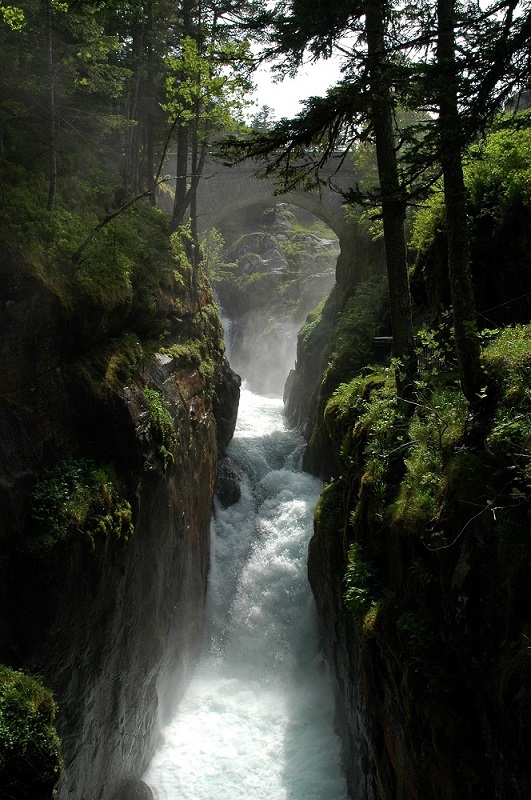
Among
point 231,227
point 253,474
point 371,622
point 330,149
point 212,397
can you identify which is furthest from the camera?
point 231,227

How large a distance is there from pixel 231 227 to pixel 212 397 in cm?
3389

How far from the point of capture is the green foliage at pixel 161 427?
433 inches

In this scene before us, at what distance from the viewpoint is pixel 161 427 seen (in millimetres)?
11141

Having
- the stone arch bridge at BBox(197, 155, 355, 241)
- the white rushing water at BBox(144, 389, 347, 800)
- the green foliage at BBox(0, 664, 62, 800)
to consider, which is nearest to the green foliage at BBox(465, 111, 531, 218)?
the green foliage at BBox(0, 664, 62, 800)

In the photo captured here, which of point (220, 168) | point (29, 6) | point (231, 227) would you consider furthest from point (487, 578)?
point (231, 227)

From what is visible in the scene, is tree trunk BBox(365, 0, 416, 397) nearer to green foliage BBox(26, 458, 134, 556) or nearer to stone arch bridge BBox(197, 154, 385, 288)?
green foliage BBox(26, 458, 134, 556)

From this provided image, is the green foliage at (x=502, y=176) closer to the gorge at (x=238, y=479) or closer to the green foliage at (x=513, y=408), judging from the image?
the gorge at (x=238, y=479)

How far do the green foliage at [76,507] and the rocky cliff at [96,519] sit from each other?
22 millimetres

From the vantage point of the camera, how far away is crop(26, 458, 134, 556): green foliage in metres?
7.87

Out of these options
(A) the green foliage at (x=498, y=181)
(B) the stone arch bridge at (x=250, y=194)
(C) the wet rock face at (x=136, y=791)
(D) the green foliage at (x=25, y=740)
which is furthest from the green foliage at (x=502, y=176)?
(B) the stone arch bridge at (x=250, y=194)

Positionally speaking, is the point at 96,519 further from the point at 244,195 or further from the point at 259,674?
the point at 244,195

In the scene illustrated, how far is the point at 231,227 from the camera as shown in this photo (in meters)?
47.8

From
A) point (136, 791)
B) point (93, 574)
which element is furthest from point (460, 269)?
point (136, 791)

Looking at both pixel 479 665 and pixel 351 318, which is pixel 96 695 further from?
pixel 351 318
